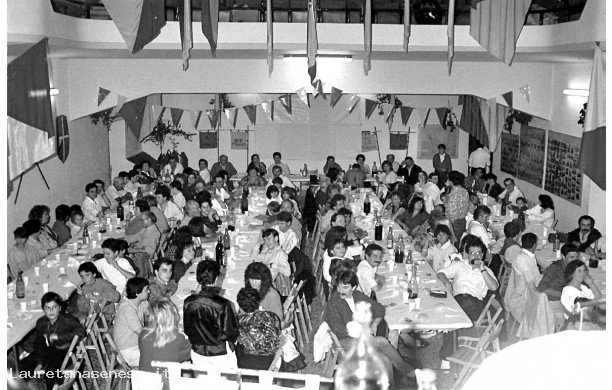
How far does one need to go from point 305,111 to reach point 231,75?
5.47 metres

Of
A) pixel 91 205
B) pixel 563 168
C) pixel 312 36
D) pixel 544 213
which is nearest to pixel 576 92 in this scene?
pixel 563 168

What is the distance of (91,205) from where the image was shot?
Answer: 1293 cm

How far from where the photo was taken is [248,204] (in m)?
13.5

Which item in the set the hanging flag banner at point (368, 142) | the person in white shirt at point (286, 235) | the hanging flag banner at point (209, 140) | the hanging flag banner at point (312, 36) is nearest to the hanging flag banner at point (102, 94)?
the hanging flag banner at point (312, 36)

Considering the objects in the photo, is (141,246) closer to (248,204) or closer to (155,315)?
(248,204)

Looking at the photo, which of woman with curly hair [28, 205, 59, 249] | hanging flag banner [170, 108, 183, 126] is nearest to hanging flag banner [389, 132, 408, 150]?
hanging flag banner [170, 108, 183, 126]

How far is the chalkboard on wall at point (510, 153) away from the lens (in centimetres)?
1761

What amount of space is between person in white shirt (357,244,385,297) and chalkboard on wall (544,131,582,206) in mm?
6223

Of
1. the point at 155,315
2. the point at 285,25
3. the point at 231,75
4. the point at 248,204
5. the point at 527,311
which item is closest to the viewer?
the point at 155,315

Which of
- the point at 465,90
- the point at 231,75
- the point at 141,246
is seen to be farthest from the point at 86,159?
the point at 465,90

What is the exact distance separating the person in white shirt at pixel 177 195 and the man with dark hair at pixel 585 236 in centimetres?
633

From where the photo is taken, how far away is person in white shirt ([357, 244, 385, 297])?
841 cm

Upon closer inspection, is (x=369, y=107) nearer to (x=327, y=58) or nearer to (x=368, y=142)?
(x=368, y=142)

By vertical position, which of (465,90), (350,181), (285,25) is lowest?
(350,181)
